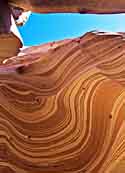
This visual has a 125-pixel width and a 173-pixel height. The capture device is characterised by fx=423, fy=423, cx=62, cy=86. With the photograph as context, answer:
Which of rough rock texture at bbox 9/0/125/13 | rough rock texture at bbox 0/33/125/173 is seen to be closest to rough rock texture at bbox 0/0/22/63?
rough rock texture at bbox 9/0/125/13

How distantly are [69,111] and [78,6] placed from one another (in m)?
0.44

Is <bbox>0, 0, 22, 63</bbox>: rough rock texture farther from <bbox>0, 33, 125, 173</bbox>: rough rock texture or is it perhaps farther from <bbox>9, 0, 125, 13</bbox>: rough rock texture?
<bbox>0, 33, 125, 173</bbox>: rough rock texture

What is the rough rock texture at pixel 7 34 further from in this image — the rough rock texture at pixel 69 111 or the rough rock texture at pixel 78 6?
the rough rock texture at pixel 69 111

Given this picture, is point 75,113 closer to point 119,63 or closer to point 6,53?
point 119,63

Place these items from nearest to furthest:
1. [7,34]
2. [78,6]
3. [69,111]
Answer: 1. [69,111]
2. [78,6]
3. [7,34]

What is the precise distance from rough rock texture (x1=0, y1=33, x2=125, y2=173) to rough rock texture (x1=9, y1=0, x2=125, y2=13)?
13 centimetres

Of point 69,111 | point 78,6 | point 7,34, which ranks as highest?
point 7,34

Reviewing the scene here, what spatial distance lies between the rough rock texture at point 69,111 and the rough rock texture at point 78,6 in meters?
0.13

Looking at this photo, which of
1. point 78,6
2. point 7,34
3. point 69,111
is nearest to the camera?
point 69,111

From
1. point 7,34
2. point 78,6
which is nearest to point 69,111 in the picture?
point 78,6

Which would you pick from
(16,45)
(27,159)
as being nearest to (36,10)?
(27,159)

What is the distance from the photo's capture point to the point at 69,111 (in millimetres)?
1634

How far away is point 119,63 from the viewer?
159cm

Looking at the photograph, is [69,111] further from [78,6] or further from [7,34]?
[7,34]
